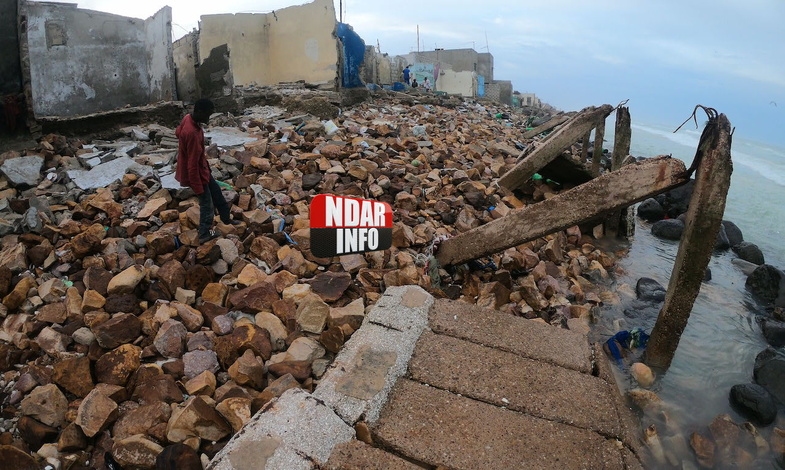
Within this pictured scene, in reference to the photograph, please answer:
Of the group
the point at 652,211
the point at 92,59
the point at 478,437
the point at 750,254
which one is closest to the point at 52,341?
the point at 478,437

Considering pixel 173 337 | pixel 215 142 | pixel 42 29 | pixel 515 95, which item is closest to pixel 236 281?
pixel 173 337

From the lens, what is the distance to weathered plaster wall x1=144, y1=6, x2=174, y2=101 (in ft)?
24.6

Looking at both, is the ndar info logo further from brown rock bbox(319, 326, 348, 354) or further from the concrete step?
the concrete step

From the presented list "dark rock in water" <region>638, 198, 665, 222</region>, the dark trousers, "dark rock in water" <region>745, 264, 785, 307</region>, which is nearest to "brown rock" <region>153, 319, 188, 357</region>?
the dark trousers

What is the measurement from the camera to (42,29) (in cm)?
601

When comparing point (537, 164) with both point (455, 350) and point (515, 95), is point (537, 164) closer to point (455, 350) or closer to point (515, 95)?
point (455, 350)

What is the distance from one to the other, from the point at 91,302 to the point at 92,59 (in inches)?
217

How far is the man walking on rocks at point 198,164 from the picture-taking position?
150 inches

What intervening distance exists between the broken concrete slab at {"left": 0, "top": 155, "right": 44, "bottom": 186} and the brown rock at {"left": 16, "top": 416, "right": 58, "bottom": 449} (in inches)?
143

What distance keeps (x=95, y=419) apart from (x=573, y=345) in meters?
2.49

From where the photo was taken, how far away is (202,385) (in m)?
2.36

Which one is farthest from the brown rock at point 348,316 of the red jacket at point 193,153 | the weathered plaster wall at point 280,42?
the weathered plaster wall at point 280,42

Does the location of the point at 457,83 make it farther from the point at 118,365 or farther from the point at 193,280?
the point at 118,365

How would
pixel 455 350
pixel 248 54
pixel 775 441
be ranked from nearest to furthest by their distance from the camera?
pixel 455 350 < pixel 775 441 < pixel 248 54
